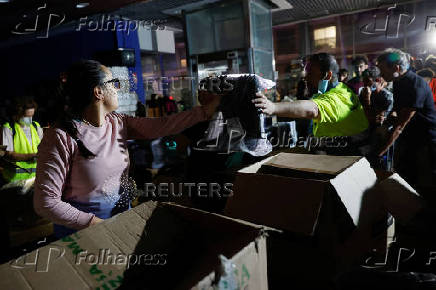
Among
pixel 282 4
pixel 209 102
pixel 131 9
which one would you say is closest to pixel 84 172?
pixel 209 102

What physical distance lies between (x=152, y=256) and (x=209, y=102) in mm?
777

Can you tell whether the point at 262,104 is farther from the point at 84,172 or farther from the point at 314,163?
the point at 84,172

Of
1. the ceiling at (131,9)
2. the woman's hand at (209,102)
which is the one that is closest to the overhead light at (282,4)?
the ceiling at (131,9)

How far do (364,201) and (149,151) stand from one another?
13.2 feet

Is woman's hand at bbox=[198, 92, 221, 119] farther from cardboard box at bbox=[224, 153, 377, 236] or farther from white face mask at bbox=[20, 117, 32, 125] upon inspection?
white face mask at bbox=[20, 117, 32, 125]

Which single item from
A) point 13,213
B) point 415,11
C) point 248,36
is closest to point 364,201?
point 13,213

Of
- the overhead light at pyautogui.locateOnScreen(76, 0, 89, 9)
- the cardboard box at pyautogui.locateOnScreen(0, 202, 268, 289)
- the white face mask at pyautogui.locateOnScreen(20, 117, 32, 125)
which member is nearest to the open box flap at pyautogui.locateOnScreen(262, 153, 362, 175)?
the cardboard box at pyautogui.locateOnScreen(0, 202, 268, 289)

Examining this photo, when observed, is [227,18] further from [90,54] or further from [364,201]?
[364,201]

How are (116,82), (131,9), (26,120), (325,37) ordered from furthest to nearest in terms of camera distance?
(325,37), (131,9), (26,120), (116,82)

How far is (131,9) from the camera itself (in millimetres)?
6609

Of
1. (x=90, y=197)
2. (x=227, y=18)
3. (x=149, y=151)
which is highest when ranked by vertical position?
(x=227, y=18)

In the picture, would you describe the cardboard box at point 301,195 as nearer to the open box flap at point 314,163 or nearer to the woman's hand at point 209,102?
the open box flap at point 314,163

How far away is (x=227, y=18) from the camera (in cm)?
659

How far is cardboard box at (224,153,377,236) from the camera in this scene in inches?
42.4
